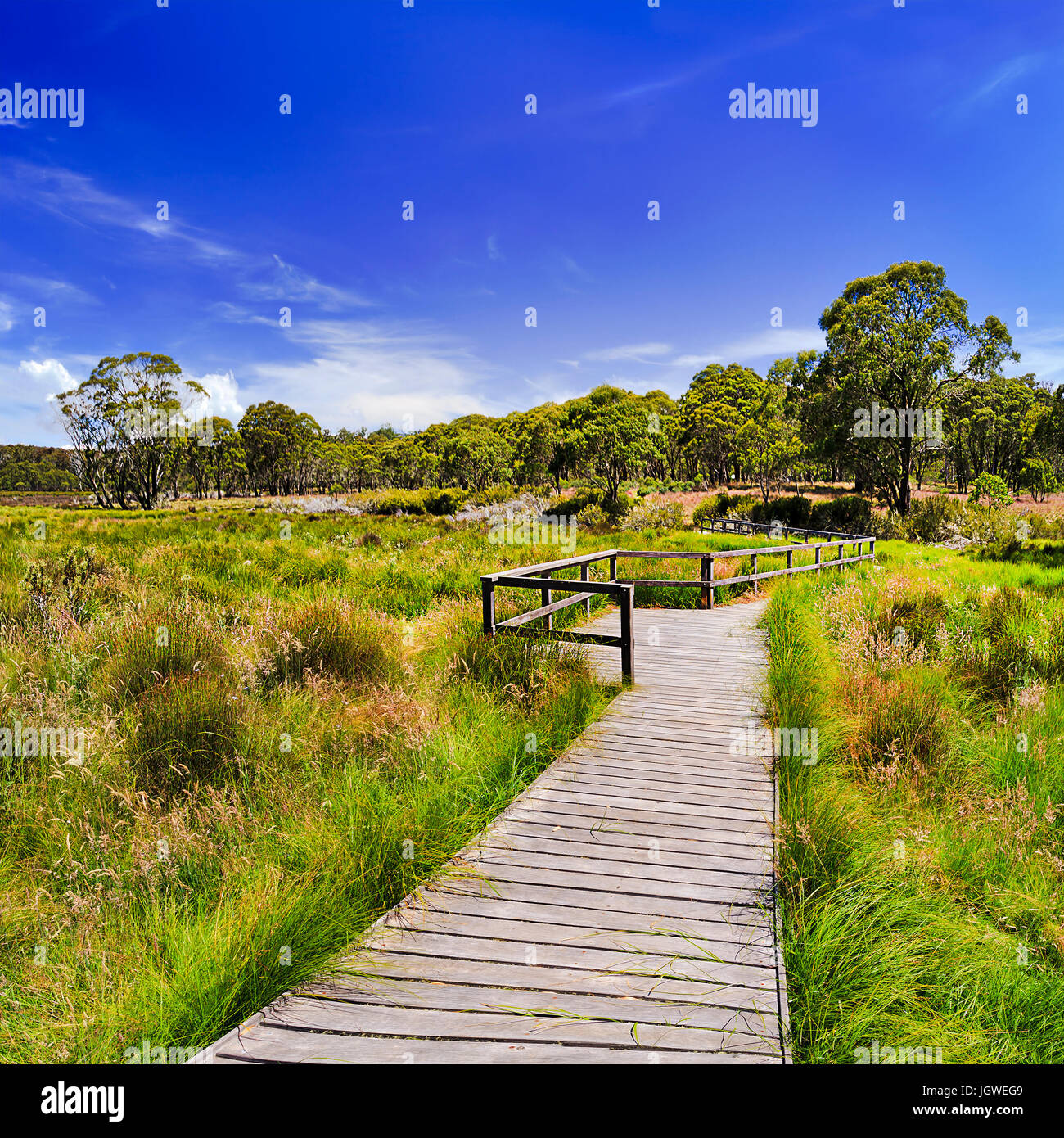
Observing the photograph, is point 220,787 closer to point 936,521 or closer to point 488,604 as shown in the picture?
point 488,604

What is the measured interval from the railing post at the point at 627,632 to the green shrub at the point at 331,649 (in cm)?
250

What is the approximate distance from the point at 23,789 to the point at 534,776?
143 inches

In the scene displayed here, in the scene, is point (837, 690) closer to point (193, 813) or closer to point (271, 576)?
point (193, 813)

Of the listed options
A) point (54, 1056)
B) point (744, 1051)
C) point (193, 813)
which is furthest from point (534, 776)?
point (54, 1056)

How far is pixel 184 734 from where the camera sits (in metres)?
5.11

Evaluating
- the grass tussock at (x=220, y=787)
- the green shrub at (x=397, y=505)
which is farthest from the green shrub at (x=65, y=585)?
the green shrub at (x=397, y=505)

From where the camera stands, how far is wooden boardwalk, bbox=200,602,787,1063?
2.48m

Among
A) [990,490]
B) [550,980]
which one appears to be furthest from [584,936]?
[990,490]

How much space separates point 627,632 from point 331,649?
3.31 meters

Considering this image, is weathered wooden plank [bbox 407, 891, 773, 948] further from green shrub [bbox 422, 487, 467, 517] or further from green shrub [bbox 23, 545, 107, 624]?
green shrub [bbox 422, 487, 467, 517]

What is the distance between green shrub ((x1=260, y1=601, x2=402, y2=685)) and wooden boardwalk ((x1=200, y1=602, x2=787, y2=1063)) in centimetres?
274

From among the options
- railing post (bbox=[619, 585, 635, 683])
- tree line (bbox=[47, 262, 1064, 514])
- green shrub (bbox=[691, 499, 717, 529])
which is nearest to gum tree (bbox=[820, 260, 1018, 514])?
tree line (bbox=[47, 262, 1064, 514])

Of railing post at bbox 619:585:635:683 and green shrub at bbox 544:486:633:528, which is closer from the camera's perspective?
railing post at bbox 619:585:635:683

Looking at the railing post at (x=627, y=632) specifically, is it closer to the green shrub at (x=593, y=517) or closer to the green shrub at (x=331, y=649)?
the green shrub at (x=331, y=649)
